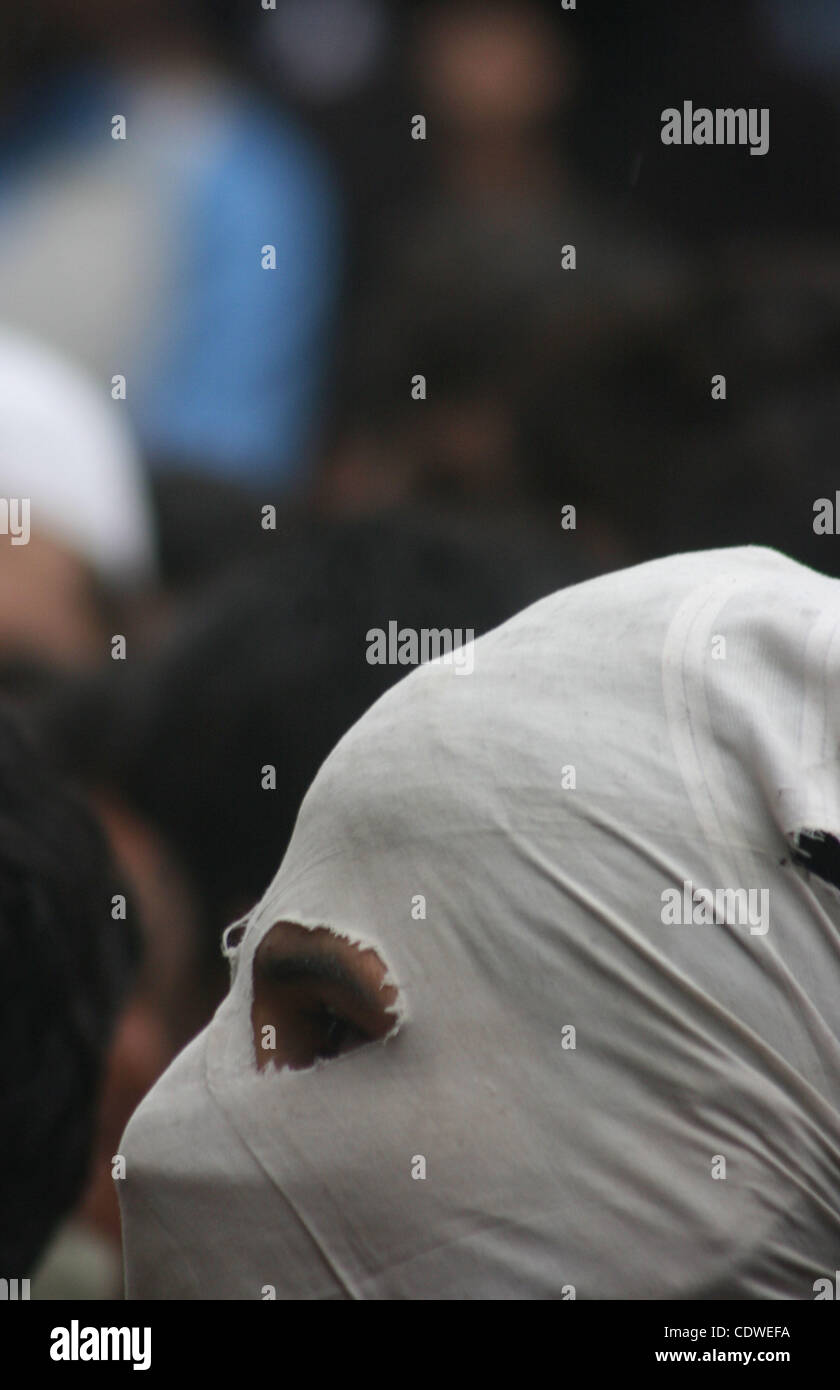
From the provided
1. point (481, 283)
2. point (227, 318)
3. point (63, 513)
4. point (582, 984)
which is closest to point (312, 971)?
point (582, 984)

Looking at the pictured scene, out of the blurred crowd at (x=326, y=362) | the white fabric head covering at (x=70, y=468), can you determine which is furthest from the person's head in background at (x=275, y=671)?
the white fabric head covering at (x=70, y=468)

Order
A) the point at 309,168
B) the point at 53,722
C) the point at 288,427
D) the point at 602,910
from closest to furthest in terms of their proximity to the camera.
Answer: the point at 602,910 < the point at 53,722 < the point at 288,427 < the point at 309,168

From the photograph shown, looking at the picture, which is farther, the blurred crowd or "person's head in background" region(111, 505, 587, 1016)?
the blurred crowd

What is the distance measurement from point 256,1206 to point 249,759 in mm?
1170

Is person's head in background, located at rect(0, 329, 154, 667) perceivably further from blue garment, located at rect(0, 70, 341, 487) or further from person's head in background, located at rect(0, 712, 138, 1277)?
person's head in background, located at rect(0, 712, 138, 1277)

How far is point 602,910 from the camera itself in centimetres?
139

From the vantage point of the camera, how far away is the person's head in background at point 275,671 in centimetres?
A: 242

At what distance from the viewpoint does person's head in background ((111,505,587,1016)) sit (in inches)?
95.2

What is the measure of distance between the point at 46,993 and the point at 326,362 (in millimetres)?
2932

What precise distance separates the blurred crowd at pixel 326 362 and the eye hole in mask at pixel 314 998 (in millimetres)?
612

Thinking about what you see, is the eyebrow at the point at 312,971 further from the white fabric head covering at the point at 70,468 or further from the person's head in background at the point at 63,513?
the white fabric head covering at the point at 70,468

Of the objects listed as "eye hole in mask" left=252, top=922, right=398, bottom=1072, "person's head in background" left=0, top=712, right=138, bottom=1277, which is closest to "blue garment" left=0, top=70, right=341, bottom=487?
"person's head in background" left=0, top=712, right=138, bottom=1277
